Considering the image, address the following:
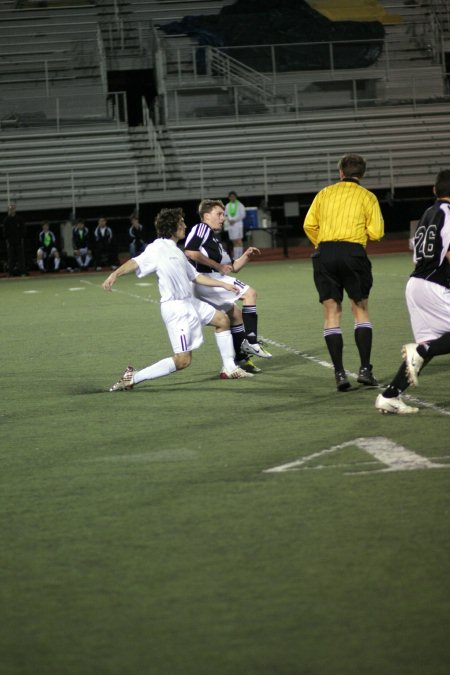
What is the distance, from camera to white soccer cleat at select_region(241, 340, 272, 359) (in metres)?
11.3

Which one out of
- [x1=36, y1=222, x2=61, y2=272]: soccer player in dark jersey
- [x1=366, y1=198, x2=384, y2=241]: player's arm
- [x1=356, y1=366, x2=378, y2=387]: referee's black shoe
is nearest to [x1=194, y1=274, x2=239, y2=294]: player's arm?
[x1=366, y1=198, x2=384, y2=241]: player's arm

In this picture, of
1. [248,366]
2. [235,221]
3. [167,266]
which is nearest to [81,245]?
[235,221]

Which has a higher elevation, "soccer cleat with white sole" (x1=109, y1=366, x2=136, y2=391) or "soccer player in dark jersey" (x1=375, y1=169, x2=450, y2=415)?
"soccer player in dark jersey" (x1=375, y1=169, x2=450, y2=415)

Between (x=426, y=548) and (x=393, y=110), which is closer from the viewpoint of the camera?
(x=426, y=548)

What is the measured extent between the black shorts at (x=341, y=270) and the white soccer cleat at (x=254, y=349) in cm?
185

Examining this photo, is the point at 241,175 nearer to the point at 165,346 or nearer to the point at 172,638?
the point at 165,346

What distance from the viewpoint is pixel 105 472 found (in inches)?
260

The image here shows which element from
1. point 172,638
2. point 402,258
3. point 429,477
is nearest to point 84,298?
point 402,258

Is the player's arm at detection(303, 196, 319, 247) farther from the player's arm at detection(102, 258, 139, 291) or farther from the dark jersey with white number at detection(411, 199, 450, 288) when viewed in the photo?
the dark jersey with white number at detection(411, 199, 450, 288)

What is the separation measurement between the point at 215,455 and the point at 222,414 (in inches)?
60.4

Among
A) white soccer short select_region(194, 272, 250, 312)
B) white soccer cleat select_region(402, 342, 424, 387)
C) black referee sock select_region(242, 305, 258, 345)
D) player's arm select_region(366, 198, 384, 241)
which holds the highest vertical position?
player's arm select_region(366, 198, 384, 241)

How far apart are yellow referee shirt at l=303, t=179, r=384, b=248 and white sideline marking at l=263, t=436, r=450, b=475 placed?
8.64 feet

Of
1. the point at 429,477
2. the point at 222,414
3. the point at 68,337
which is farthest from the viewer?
the point at 68,337

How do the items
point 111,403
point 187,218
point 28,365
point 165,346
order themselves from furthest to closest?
point 187,218 < point 165,346 < point 28,365 < point 111,403
